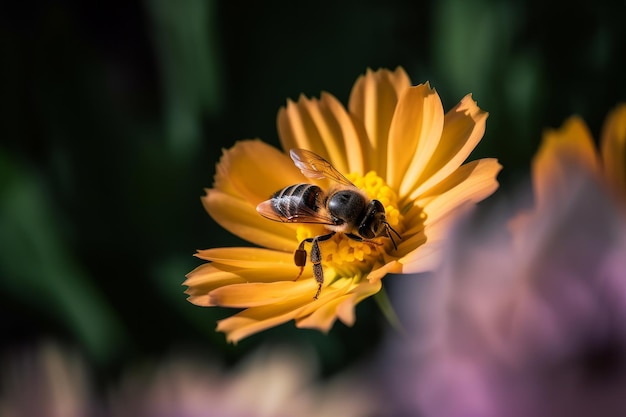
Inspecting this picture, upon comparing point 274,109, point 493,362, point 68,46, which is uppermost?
point 68,46

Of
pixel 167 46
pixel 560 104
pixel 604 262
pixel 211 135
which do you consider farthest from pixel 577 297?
pixel 167 46

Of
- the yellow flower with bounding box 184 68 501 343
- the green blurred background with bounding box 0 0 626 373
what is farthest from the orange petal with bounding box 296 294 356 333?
the green blurred background with bounding box 0 0 626 373

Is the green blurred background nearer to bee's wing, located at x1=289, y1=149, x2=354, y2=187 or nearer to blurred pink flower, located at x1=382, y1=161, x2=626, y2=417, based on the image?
bee's wing, located at x1=289, y1=149, x2=354, y2=187

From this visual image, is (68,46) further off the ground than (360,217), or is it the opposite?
(68,46)

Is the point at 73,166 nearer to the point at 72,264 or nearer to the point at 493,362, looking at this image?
the point at 72,264

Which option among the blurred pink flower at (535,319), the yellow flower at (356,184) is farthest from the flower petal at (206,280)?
the blurred pink flower at (535,319)

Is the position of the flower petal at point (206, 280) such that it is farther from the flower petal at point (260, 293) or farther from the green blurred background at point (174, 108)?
the green blurred background at point (174, 108)
